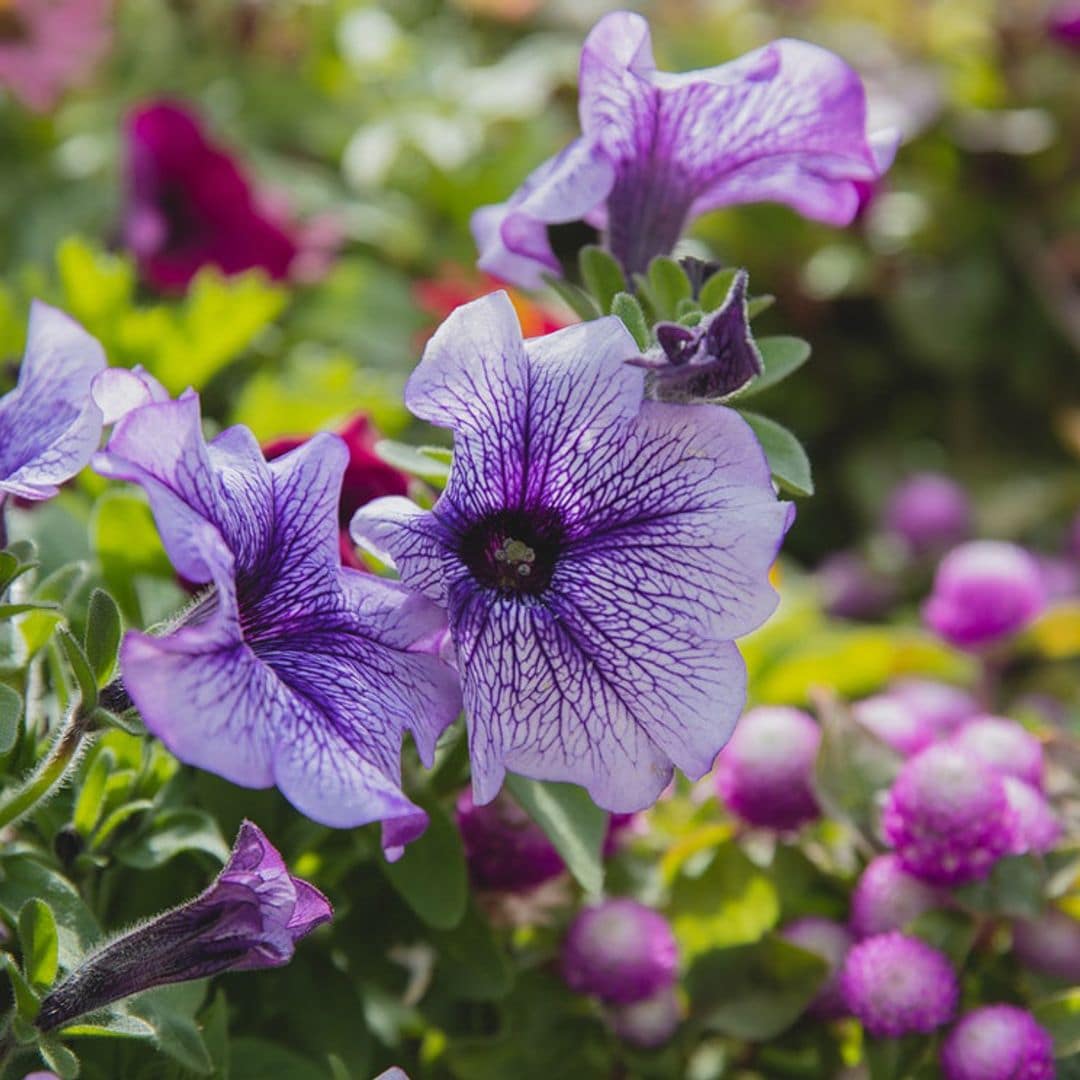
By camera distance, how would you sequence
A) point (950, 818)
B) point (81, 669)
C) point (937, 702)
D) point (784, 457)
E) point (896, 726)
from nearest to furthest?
1. point (81, 669)
2. point (784, 457)
3. point (950, 818)
4. point (896, 726)
5. point (937, 702)

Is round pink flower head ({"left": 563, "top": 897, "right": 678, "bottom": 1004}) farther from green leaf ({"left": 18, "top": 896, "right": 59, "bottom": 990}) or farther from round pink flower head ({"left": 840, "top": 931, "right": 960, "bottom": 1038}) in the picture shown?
green leaf ({"left": 18, "top": 896, "right": 59, "bottom": 990})

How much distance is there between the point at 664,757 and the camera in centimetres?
57

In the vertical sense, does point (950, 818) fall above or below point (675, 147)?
below

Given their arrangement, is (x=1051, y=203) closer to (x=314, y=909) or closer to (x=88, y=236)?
(x=88, y=236)

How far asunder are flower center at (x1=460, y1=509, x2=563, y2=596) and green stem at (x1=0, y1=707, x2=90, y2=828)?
0.55ft

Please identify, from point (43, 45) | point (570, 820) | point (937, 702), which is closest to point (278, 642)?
point (570, 820)

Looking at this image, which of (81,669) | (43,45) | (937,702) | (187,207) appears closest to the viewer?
(81,669)

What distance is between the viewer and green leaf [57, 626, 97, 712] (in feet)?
1.71

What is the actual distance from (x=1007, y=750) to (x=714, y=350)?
1.37 ft

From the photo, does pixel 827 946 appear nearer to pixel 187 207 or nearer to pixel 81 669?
pixel 81 669

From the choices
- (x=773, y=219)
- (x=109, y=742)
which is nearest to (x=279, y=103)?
(x=773, y=219)

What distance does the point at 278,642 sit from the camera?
1.84 feet

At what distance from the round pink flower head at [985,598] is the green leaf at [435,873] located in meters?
0.54

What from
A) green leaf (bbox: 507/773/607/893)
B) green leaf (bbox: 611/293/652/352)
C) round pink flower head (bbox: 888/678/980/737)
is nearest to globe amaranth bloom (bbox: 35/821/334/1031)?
green leaf (bbox: 507/773/607/893)
